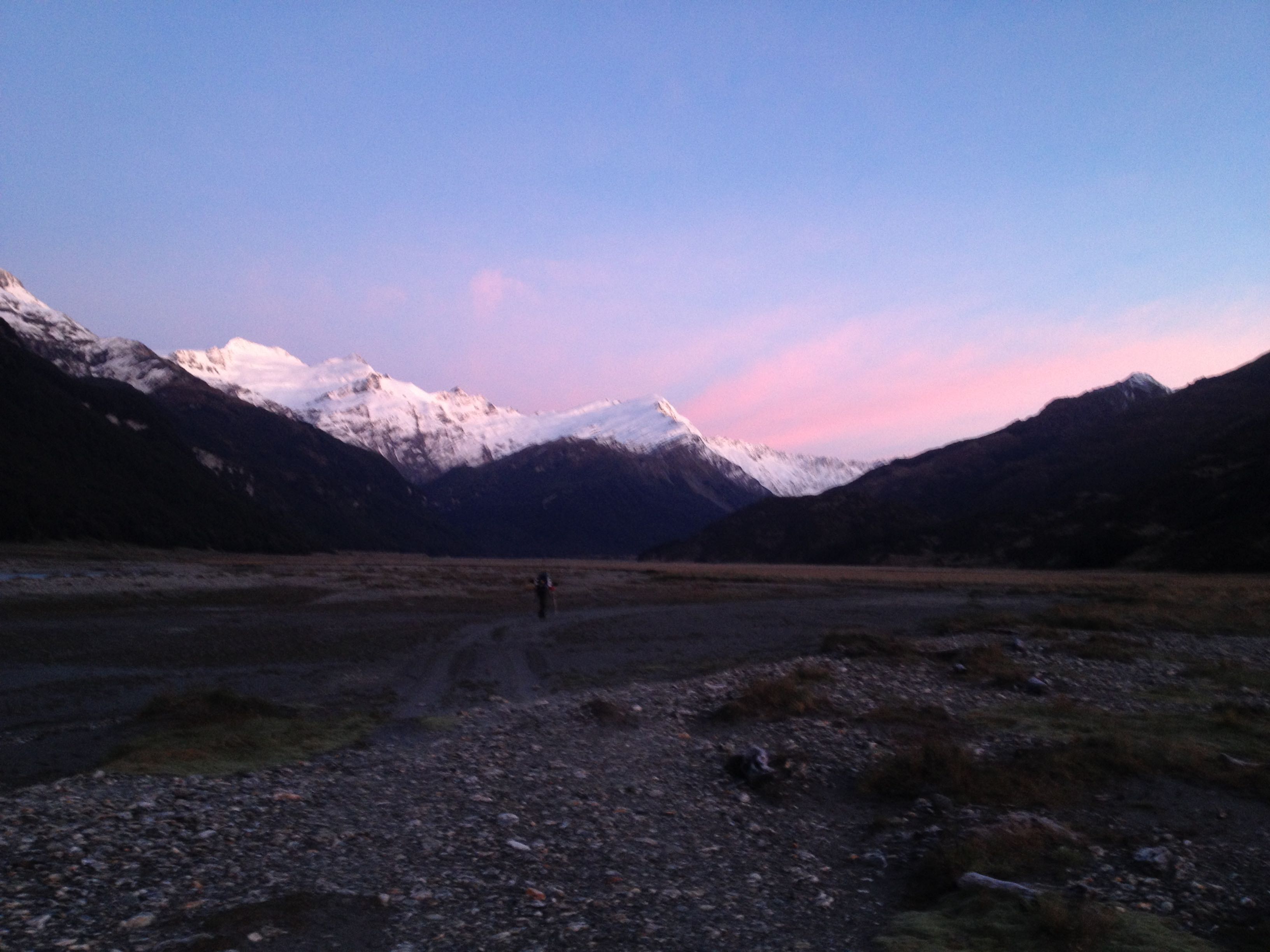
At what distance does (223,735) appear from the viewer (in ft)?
41.2

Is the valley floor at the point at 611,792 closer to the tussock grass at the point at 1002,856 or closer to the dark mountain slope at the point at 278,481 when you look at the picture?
the tussock grass at the point at 1002,856

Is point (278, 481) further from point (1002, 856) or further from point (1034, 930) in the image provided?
point (1034, 930)

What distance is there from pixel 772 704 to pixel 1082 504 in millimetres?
108999

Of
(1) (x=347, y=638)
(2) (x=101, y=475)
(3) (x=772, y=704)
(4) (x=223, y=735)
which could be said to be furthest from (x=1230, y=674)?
(2) (x=101, y=475)

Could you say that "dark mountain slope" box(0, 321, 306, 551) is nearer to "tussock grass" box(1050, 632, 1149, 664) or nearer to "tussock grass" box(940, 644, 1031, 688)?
"tussock grass" box(940, 644, 1031, 688)

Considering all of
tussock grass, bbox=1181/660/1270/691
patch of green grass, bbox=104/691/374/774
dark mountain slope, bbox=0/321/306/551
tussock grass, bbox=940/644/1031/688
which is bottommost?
tussock grass, bbox=1181/660/1270/691

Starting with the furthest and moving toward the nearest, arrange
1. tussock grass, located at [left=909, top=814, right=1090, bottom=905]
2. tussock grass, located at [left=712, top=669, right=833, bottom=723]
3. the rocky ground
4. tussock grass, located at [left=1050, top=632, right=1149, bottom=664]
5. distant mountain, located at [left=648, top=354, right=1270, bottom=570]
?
distant mountain, located at [left=648, top=354, right=1270, bottom=570] < tussock grass, located at [left=1050, top=632, right=1149, bottom=664] < tussock grass, located at [left=712, top=669, right=833, bottom=723] < tussock grass, located at [left=909, top=814, right=1090, bottom=905] < the rocky ground

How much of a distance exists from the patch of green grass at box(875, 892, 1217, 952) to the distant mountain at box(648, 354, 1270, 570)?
76210 mm

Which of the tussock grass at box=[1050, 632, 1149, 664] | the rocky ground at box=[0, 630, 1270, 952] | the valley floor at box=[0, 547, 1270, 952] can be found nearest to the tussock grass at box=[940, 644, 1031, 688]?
the valley floor at box=[0, 547, 1270, 952]

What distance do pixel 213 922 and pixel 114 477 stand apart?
103 meters

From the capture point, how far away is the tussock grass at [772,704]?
575 inches

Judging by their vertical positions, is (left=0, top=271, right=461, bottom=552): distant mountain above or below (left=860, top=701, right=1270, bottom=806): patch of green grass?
above

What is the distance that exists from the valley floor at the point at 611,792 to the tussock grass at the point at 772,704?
73 millimetres

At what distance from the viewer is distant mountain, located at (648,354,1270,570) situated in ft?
279
